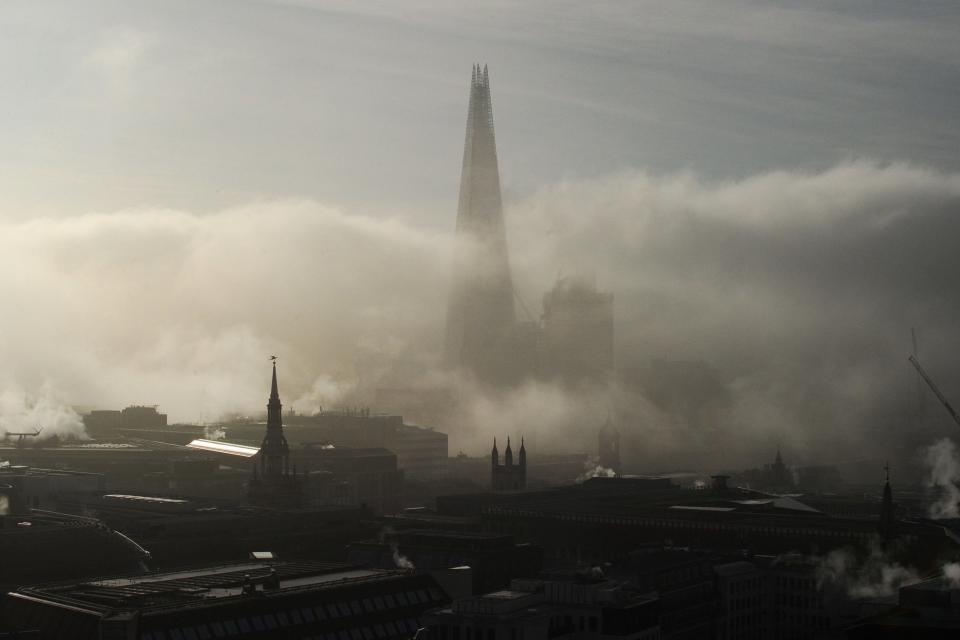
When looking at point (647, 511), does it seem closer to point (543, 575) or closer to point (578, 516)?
point (578, 516)

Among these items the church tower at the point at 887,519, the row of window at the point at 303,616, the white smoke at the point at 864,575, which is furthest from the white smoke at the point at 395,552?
the church tower at the point at 887,519

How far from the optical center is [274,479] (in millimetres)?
159625

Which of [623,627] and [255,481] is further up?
[255,481]

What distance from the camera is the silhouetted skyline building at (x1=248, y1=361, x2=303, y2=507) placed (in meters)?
158

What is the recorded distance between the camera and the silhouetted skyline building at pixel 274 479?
158 m

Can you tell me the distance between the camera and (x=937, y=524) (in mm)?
139500

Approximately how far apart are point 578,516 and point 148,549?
1862 inches

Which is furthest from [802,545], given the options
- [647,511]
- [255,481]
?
[255,481]

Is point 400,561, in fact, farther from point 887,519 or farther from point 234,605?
point 887,519

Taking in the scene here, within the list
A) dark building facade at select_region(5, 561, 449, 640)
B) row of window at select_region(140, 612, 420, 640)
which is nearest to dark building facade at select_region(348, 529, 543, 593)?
dark building facade at select_region(5, 561, 449, 640)

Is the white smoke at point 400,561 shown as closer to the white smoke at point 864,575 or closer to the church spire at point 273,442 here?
the white smoke at point 864,575

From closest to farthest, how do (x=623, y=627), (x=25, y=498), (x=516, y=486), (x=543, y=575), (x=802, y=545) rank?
(x=623, y=627)
(x=543, y=575)
(x=802, y=545)
(x=25, y=498)
(x=516, y=486)

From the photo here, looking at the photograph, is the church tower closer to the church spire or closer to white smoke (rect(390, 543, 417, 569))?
white smoke (rect(390, 543, 417, 569))

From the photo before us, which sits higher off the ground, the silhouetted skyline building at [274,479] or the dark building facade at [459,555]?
the silhouetted skyline building at [274,479]
